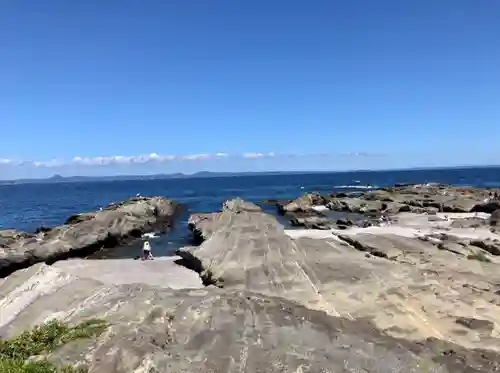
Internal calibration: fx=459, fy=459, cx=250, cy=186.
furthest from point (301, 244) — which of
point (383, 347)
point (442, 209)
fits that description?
point (442, 209)

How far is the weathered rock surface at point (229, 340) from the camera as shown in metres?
13.8

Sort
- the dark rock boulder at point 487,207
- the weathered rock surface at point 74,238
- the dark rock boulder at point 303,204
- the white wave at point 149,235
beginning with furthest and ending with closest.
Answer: the dark rock boulder at point 303,204 < the dark rock boulder at point 487,207 < the white wave at point 149,235 < the weathered rock surface at point 74,238

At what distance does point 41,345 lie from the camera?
15172 millimetres

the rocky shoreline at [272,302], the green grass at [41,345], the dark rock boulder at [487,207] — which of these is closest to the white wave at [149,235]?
the rocky shoreline at [272,302]

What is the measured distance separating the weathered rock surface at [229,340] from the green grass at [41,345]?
0.49 meters

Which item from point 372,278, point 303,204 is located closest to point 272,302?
point 372,278

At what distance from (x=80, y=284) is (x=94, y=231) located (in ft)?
88.6

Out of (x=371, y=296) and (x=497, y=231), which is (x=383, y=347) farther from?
(x=497, y=231)

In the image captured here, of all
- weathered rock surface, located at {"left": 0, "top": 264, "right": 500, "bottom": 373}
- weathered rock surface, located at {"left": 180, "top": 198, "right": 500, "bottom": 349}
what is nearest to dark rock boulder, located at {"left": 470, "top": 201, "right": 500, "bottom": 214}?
weathered rock surface, located at {"left": 180, "top": 198, "right": 500, "bottom": 349}

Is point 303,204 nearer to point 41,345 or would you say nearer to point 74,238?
point 74,238

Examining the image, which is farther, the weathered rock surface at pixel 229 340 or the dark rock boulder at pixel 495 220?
the dark rock boulder at pixel 495 220

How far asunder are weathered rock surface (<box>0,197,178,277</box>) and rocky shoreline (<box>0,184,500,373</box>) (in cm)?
22

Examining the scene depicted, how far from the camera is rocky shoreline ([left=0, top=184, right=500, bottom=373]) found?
14287 mm

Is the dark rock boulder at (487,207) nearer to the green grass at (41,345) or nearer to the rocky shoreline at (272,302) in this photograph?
the rocky shoreline at (272,302)
